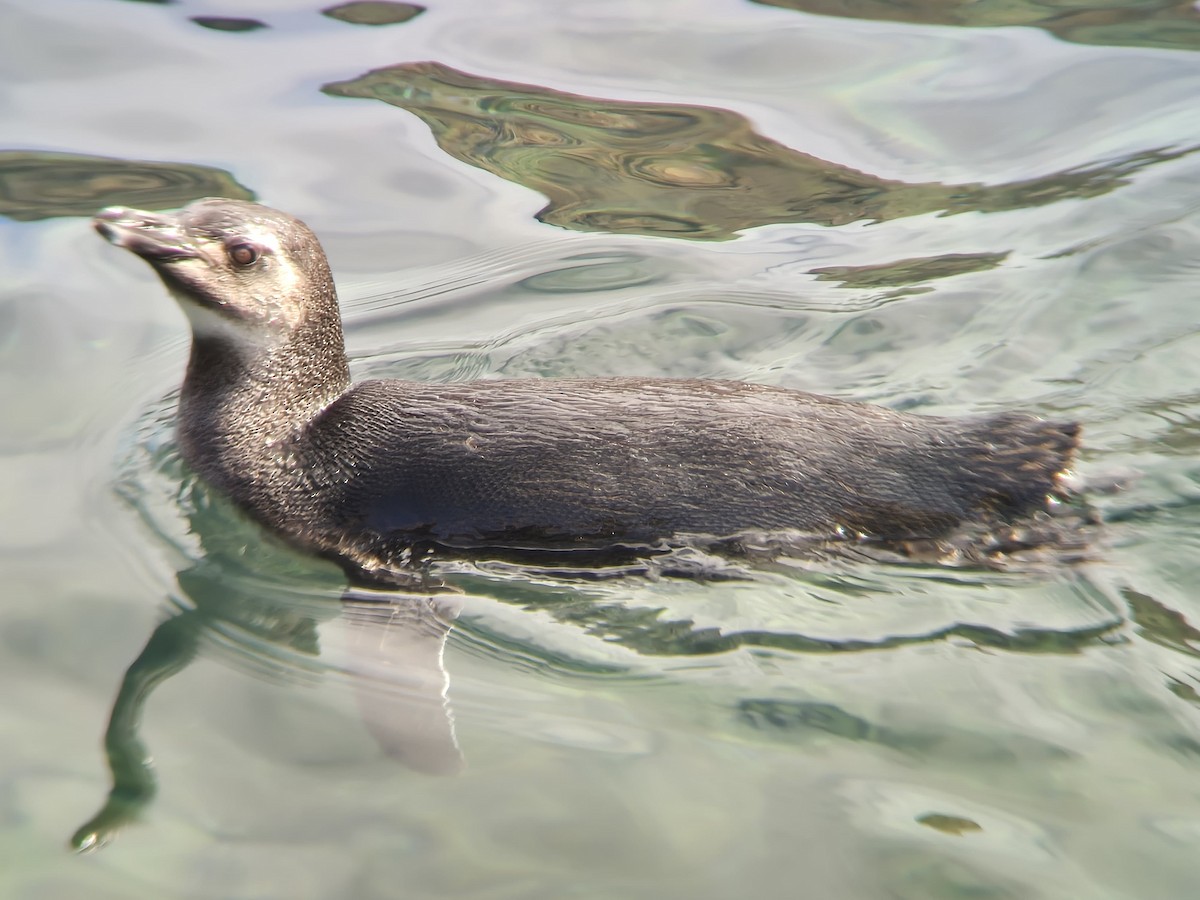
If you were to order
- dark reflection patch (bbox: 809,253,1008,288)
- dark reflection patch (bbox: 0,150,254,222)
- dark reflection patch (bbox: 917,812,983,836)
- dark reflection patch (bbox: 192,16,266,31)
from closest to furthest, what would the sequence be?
dark reflection patch (bbox: 917,812,983,836)
dark reflection patch (bbox: 809,253,1008,288)
dark reflection patch (bbox: 0,150,254,222)
dark reflection patch (bbox: 192,16,266,31)

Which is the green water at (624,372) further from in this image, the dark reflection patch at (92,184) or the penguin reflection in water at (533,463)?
the penguin reflection in water at (533,463)

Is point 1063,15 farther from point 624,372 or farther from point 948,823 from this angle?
point 948,823

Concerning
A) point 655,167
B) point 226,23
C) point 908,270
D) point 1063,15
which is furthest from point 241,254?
point 1063,15

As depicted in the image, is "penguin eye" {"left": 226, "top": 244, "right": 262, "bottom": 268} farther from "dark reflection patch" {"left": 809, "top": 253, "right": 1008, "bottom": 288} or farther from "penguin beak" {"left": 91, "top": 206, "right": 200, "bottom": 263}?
"dark reflection patch" {"left": 809, "top": 253, "right": 1008, "bottom": 288}

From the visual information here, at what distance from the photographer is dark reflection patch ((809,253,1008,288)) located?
664cm

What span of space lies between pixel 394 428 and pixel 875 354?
2.58 meters

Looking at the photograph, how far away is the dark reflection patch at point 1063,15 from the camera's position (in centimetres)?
882

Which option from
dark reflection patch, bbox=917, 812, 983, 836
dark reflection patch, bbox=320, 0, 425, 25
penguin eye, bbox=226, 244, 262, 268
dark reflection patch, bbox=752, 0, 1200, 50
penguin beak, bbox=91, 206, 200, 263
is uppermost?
dark reflection patch, bbox=752, 0, 1200, 50

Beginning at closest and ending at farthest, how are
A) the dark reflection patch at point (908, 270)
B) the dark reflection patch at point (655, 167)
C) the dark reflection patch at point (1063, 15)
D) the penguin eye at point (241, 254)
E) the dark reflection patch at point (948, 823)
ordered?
the dark reflection patch at point (948, 823) < the penguin eye at point (241, 254) < the dark reflection patch at point (908, 270) < the dark reflection patch at point (655, 167) < the dark reflection patch at point (1063, 15)

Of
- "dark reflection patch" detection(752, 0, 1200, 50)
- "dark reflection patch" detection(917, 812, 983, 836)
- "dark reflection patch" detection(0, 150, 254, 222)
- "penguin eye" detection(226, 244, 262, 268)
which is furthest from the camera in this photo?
"dark reflection patch" detection(752, 0, 1200, 50)

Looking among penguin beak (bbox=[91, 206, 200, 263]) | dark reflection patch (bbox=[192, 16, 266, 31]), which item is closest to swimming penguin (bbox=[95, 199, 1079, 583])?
penguin beak (bbox=[91, 206, 200, 263])

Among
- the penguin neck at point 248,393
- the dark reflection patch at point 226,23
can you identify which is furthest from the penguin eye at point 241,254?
the dark reflection patch at point 226,23

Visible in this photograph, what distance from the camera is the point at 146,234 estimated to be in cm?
432

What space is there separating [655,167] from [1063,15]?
3.49 m
